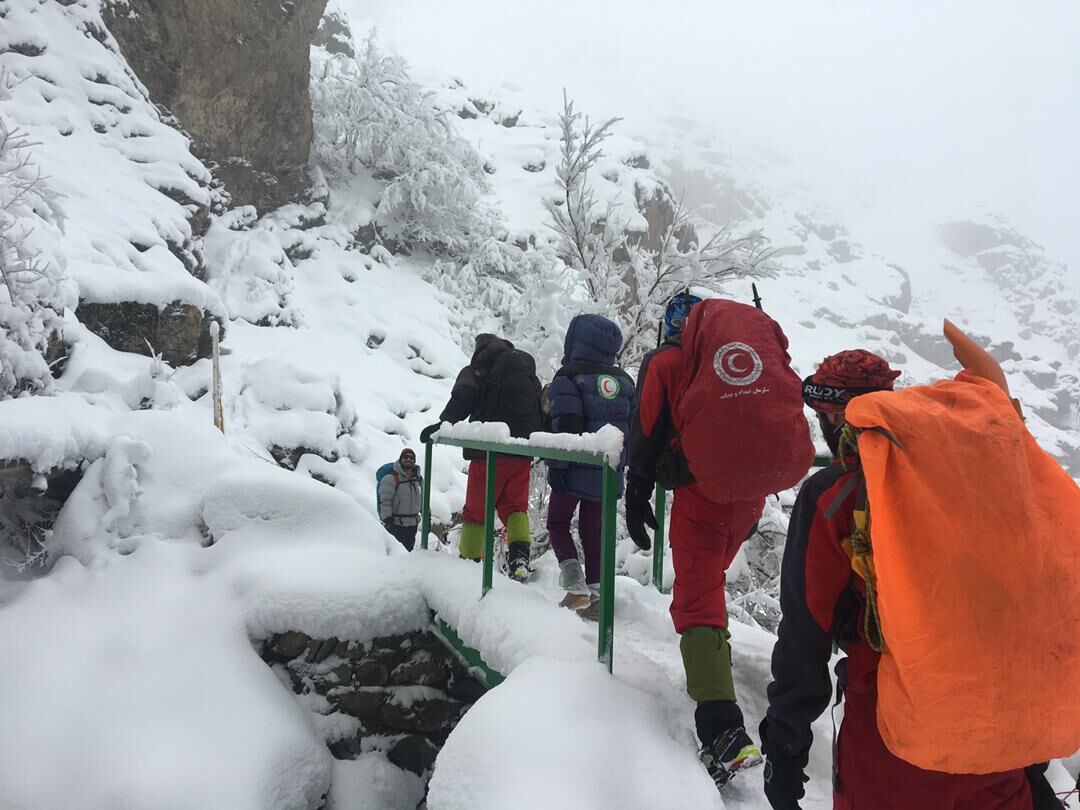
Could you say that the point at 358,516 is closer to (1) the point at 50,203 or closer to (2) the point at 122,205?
(1) the point at 50,203

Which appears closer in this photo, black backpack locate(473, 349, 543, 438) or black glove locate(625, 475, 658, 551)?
black glove locate(625, 475, 658, 551)

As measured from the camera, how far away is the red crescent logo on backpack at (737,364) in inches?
84.2

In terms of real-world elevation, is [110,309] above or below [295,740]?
above

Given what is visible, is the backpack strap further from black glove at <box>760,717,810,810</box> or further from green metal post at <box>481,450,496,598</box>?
green metal post at <box>481,450,496,598</box>

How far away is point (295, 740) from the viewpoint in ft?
10.4

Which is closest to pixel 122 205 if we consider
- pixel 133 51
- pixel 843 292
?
pixel 133 51

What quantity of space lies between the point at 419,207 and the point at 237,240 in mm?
5016

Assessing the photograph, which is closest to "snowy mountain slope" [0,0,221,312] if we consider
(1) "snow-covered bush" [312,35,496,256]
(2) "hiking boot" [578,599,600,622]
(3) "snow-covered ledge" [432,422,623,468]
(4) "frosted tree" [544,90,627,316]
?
(1) "snow-covered bush" [312,35,496,256]

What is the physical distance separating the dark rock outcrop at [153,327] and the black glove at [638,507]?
7.40 metres

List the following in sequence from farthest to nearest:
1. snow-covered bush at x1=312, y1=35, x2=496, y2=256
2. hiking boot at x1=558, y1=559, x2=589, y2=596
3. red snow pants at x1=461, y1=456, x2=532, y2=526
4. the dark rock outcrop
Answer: snow-covered bush at x1=312, y1=35, x2=496, y2=256
the dark rock outcrop
red snow pants at x1=461, y1=456, x2=532, y2=526
hiking boot at x1=558, y1=559, x2=589, y2=596

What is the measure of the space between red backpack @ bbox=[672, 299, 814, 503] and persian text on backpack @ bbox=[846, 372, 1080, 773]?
84 centimetres

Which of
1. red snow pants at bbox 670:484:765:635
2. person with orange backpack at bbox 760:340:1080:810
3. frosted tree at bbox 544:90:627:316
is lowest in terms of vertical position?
red snow pants at bbox 670:484:765:635

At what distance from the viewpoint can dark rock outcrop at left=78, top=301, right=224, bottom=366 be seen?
7.61m

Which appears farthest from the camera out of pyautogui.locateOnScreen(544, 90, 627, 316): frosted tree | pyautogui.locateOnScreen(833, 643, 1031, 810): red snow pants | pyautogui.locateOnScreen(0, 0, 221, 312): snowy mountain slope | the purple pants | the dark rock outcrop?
pyautogui.locateOnScreen(0, 0, 221, 312): snowy mountain slope
